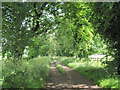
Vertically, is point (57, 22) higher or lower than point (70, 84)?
higher

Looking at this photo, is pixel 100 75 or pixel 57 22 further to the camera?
pixel 57 22

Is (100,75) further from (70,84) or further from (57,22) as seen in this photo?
(57,22)

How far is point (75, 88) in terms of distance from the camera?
9.47 m

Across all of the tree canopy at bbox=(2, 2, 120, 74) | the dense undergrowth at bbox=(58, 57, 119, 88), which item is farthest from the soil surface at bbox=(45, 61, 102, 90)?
the tree canopy at bbox=(2, 2, 120, 74)

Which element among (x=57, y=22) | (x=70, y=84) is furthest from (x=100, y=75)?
(x=57, y=22)

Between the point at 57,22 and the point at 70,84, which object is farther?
the point at 57,22

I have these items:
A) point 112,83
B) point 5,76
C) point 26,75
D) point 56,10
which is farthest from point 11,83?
point 56,10

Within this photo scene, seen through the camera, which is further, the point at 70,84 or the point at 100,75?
the point at 100,75

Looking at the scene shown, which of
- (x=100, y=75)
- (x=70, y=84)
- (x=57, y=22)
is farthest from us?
(x=57, y=22)

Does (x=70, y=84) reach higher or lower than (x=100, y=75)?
lower

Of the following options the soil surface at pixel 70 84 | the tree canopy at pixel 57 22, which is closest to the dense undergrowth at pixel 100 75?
the soil surface at pixel 70 84

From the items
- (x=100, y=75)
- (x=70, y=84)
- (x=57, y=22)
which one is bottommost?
(x=70, y=84)

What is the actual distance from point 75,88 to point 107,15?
14.6 ft

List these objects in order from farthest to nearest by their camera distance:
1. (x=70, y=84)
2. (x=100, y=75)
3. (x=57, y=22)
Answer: (x=57, y=22)
(x=100, y=75)
(x=70, y=84)
